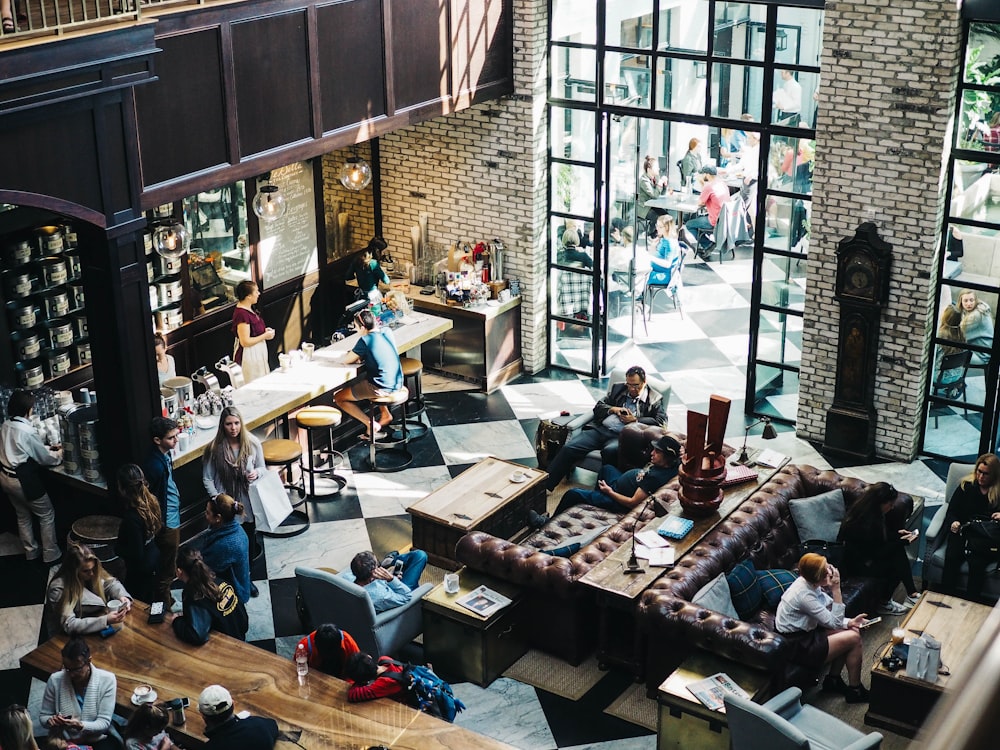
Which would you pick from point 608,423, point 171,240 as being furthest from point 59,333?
point 608,423

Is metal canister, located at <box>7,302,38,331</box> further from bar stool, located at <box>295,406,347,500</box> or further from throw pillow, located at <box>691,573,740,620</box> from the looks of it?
throw pillow, located at <box>691,573,740,620</box>

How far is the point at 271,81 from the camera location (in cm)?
910

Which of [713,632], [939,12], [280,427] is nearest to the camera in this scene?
[713,632]

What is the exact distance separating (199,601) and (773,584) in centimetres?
371

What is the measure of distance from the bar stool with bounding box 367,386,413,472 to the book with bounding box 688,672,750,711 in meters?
4.46

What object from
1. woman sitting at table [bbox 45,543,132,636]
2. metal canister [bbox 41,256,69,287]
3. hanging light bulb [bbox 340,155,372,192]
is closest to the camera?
woman sitting at table [bbox 45,543,132,636]

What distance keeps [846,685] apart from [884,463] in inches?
143

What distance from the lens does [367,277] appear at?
464 inches

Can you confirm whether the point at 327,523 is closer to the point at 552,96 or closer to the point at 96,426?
the point at 96,426

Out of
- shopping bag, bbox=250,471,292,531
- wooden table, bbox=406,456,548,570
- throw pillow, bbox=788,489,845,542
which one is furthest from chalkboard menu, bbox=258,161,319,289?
throw pillow, bbox=788,489,845,542

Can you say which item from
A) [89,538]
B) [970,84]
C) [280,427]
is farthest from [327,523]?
[970,84]

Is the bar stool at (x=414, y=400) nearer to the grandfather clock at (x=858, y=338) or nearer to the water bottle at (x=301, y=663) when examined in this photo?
the grandfather clock at (x=858, y=338)

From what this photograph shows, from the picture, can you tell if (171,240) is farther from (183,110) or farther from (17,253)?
(17,253)

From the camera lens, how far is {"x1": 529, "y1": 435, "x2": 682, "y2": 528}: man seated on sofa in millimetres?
8930
